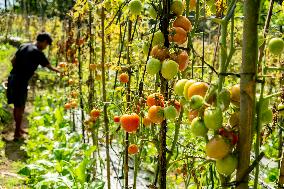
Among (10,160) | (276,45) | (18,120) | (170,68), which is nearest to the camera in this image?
(276,45)

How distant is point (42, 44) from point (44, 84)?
441 cm

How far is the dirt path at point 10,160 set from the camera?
4.44 metres

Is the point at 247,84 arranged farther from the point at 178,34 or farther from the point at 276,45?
the point at 178,34

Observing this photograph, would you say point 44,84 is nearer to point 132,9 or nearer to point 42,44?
point 42,44

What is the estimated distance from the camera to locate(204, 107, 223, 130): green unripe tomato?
95 cm

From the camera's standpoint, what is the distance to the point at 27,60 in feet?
21.2

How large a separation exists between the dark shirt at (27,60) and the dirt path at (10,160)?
3.34 feet

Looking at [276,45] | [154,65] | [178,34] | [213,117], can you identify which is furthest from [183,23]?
[213,117]

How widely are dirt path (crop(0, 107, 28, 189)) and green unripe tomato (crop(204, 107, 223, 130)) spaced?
143 inches

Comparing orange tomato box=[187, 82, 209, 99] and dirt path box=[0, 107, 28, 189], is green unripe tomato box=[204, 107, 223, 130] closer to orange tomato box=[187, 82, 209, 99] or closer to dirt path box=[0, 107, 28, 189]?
orange tomato box=[187, 82, 209, 99]

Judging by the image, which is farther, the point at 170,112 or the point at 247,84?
the point at 170,112

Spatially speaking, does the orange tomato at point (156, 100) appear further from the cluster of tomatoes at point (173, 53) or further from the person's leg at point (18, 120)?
the person's leg at point (18, 120)

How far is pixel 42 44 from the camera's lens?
21.5ft

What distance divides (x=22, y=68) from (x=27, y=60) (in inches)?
7.7
